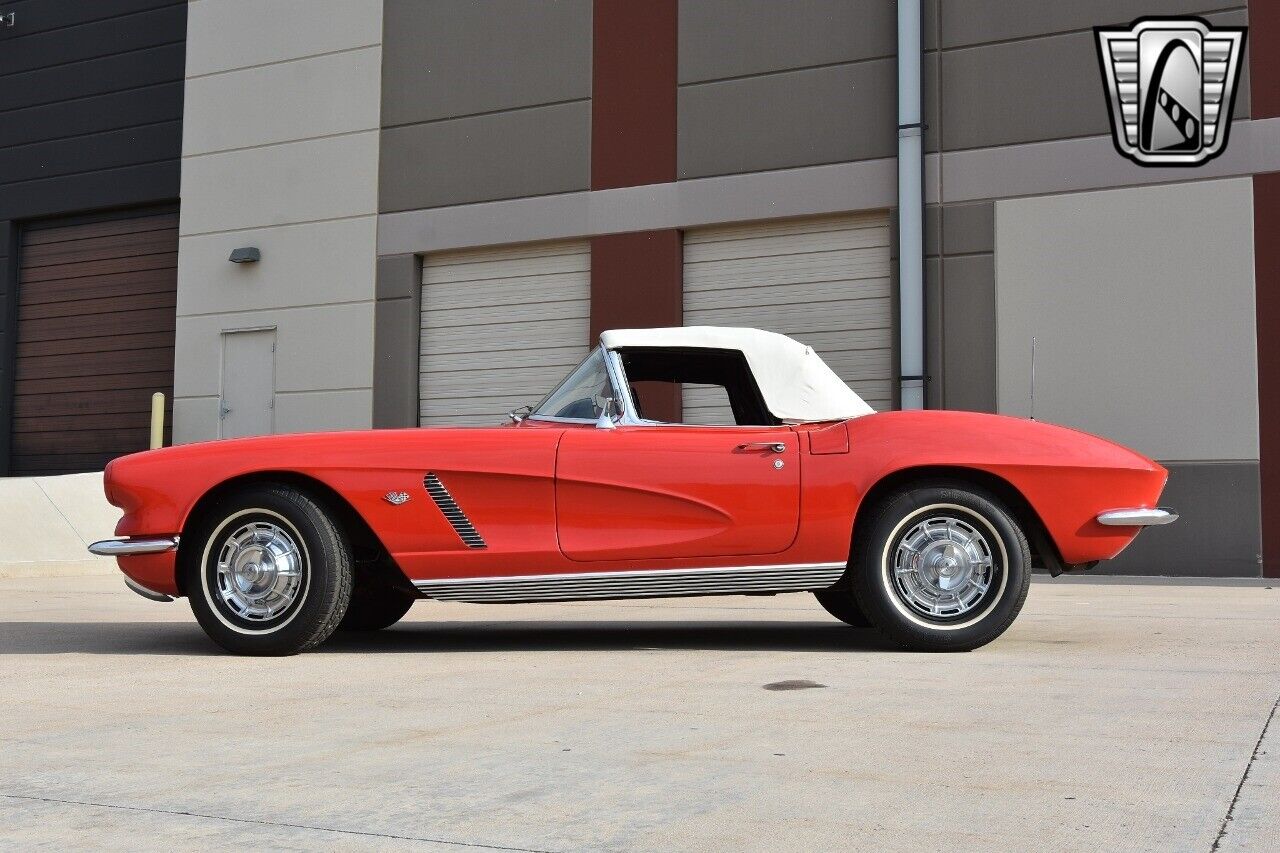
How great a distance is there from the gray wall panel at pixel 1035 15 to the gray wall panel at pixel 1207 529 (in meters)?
4.11

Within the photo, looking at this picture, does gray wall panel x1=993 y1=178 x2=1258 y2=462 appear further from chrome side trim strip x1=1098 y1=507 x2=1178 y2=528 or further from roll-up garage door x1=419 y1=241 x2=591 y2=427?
chrome side trim strip x1=1098 y1=507 x2=1178 y2=528

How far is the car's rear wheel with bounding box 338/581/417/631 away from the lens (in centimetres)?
661

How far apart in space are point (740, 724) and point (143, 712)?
5.71ft

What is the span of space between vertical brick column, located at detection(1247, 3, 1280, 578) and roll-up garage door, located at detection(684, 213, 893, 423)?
3.34 m

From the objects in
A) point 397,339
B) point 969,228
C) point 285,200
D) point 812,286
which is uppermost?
point 285,200

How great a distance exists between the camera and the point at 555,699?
14.0ft

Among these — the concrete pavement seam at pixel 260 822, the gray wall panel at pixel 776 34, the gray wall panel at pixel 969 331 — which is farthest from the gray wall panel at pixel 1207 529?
the concrete pavement seam at pixel 260 822

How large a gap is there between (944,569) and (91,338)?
16.3 metres

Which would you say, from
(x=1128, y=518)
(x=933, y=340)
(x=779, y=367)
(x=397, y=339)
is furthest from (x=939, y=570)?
(x=397, y=339)

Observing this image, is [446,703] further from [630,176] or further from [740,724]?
[630,176]

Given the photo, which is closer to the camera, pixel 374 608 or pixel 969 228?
pixel 374 608

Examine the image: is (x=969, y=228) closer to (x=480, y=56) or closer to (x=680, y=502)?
(x=480, y=56)

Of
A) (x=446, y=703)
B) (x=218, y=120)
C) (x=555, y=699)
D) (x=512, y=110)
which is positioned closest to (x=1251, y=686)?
(x=555, y=699)

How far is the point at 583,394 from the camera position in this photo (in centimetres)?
589
